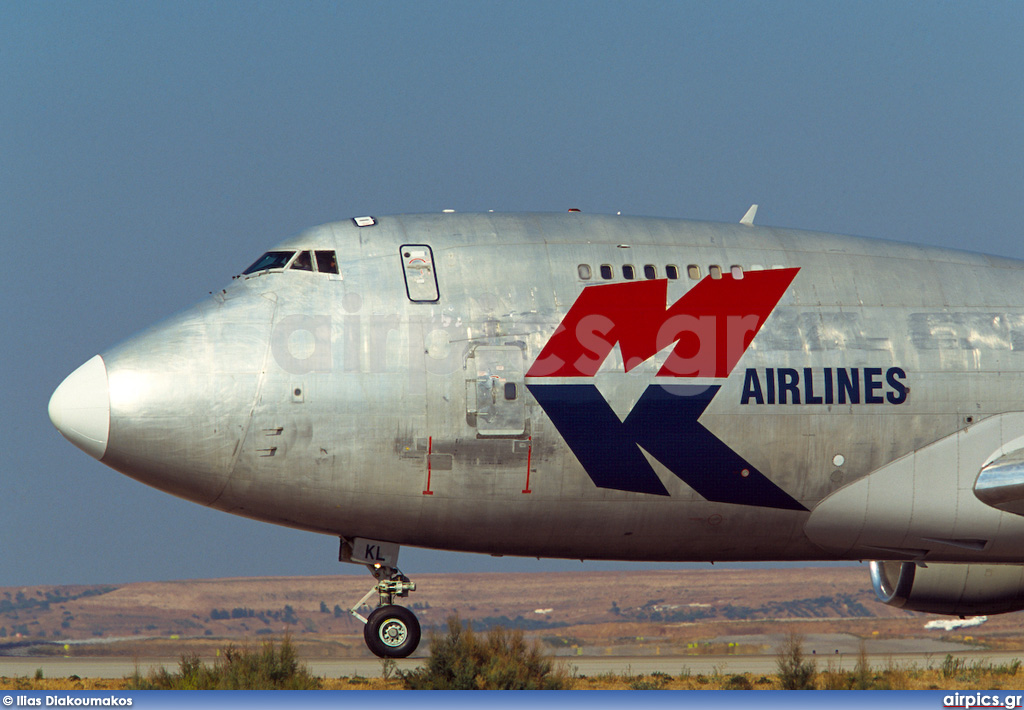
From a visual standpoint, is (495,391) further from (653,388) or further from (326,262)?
(326,262)

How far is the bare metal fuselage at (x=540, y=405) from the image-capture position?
17.7 m

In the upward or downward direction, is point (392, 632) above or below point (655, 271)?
below

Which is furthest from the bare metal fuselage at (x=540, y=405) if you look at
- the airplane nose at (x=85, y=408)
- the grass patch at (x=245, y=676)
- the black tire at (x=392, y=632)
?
the grass patch at (x=245, y=676)

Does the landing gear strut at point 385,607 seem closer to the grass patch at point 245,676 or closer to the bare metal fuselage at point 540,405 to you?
the bare metal fuselage at point 540,405

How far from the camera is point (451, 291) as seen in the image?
→ 18.5m

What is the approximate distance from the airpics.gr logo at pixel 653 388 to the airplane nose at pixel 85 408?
219 inches

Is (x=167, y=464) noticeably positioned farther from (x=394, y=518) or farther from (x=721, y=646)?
(x=721, y=646)

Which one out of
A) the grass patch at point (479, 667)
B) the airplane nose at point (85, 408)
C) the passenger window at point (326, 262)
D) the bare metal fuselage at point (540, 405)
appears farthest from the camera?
the grass patch at point (479, 667)

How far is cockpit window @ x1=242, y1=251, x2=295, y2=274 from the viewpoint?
18875 mm

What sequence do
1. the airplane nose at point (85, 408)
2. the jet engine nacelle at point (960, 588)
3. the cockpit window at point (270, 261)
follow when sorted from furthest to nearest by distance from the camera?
the jet engine nacelle at point (960, 588) < the cockpit window at point (270, 261) < the airplane nose at point (85, 408)

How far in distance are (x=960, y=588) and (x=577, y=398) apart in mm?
8714

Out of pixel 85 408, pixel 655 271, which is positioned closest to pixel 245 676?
pixel 85 408

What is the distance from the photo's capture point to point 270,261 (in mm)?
19031

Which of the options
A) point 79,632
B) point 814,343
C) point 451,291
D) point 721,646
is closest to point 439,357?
point 451,291
